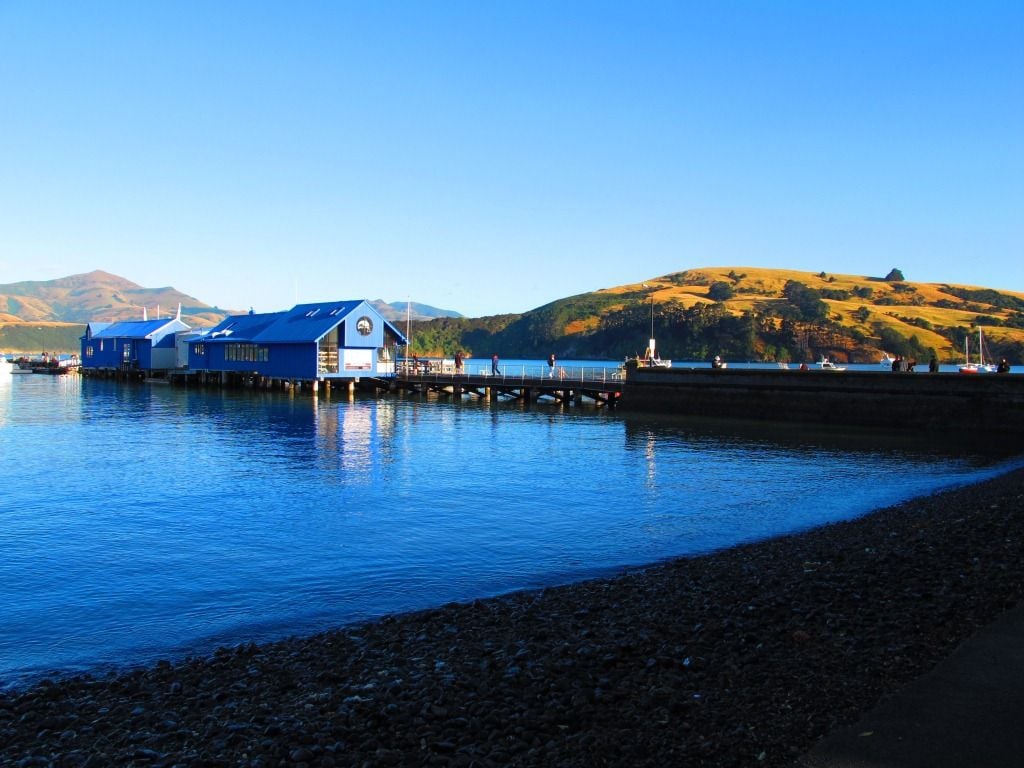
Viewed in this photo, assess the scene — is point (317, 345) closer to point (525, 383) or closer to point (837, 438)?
point (525, 383)

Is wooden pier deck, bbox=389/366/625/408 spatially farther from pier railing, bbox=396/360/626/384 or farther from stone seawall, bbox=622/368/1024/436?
stone seawall, bbox=622/368/1024/436

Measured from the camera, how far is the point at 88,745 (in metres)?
7.59

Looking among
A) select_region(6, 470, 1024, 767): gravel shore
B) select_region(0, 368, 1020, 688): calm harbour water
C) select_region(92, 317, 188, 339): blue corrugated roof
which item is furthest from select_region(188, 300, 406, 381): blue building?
select_region(6, 470, 1024, 767): gravel shore

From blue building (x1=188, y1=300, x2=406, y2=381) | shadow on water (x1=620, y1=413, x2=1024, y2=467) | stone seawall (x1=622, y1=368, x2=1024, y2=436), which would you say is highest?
blue building (x1=188, y1=300, x2=406, y2=381)

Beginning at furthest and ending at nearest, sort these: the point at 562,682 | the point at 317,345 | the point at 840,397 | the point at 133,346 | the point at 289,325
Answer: the point at 133,346 < the point at 289,325 < the point at 317,345 < the point at 840,397 < the point at 562,682

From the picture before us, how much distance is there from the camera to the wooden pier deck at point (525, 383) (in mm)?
64875

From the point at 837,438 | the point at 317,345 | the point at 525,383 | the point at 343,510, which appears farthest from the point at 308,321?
the point at 343,510

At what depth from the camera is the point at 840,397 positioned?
50625 millimetres

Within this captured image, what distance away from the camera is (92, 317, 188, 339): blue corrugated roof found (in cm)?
9881

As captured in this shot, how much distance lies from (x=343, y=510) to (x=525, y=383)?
4654 cm

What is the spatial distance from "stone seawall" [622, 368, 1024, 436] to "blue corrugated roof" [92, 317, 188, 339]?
63.9 metres

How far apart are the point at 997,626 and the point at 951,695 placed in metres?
2.55

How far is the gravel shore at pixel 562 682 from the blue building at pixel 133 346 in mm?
93628

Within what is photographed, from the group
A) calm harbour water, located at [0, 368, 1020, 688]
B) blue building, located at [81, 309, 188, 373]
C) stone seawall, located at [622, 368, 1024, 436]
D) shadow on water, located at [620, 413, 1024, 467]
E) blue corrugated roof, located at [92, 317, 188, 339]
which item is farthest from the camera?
blue corrugated roof, located at [92, 317, 188, 339]
